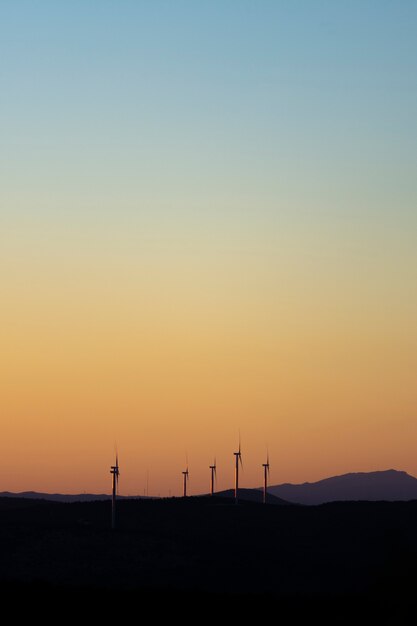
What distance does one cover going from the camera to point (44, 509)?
197m

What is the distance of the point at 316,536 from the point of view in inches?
6486

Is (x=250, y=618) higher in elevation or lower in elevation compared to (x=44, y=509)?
lower

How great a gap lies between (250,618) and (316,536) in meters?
57.7

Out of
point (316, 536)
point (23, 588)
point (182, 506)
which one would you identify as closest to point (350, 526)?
point (316, 536)

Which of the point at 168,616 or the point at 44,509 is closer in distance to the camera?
the point at 168,616

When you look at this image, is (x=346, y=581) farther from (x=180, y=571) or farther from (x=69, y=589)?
(x=69, y=589)

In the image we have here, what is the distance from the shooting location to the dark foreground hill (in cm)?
11769

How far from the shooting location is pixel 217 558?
144375 mm

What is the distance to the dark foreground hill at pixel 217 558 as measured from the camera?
118m

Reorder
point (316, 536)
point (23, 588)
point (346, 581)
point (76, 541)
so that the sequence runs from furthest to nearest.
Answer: point (316, 536) → point (76, 541) → point (346, 581) → point (23, 588)

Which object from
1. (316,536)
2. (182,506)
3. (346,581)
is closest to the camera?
(346,581)

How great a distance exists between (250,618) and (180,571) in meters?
28.8

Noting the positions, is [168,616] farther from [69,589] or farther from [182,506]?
[182,506]

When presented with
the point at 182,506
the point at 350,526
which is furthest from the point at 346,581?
the point at 182,506
